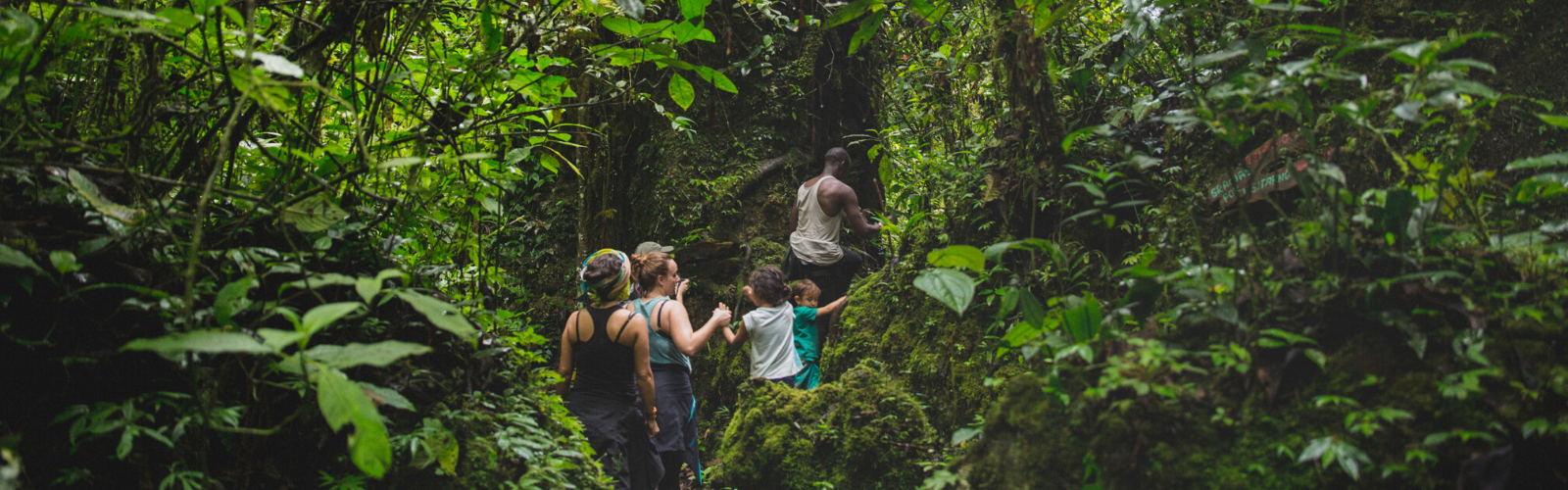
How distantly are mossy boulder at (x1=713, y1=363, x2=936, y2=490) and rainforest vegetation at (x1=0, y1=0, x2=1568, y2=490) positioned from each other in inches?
2.6

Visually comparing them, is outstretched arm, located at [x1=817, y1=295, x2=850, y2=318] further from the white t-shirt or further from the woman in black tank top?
the woman in black tank top

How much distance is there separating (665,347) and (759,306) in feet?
2.82

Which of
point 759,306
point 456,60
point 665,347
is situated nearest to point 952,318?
point 759,306

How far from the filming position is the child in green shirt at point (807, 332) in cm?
556

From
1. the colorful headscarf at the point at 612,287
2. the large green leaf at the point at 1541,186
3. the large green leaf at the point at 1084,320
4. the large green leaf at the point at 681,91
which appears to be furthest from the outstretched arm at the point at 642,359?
the large green leaf at the point at 1541,186

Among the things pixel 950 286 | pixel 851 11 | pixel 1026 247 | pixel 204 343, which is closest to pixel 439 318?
pixel 204 343

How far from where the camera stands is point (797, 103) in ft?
24.4

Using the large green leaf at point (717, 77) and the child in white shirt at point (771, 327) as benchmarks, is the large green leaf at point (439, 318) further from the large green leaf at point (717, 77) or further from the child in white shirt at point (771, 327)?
the child in white shirt at point (771, 327)

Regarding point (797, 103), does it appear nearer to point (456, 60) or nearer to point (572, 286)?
point (572, 286)

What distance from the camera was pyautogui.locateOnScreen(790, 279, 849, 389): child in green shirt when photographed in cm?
556

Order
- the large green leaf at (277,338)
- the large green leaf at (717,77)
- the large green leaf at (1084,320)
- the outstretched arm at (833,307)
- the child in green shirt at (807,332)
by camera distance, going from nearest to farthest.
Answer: the large green leaf at (277,338) → the large green leaf at (1084,320) → the large green leaf at (717,77) → the child in green shirt at (807,332) → the outstretched arm at (833,307)

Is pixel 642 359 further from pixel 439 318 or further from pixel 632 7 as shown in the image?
pixel 439 318

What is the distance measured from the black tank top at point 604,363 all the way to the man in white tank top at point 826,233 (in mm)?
2083

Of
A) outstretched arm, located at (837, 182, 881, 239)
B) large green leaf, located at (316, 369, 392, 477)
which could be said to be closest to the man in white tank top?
outstretched arm, located at (837, 182, 881, 239)
